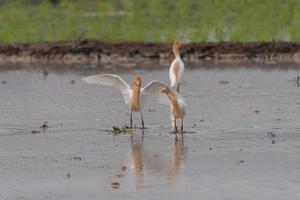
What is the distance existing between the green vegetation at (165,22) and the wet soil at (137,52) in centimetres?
155

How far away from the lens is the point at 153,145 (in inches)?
518

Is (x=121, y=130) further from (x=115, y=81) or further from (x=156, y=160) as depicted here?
(x=156, y=160)

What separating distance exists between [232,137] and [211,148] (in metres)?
0.90

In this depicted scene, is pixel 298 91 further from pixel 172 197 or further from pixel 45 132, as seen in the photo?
pixel 172 197

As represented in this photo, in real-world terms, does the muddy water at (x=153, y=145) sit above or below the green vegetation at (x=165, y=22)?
below

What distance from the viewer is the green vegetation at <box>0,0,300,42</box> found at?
26578mm

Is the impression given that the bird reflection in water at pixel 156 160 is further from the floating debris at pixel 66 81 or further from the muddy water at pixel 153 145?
the floating debris at pixel 66 81

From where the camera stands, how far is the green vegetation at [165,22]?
2658 centimetres

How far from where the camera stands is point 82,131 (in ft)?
47.3

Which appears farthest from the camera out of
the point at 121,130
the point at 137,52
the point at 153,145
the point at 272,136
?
the point at 137,52

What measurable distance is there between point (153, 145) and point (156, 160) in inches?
44.0

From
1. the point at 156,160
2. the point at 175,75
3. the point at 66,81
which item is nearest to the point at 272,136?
the point at 156,160

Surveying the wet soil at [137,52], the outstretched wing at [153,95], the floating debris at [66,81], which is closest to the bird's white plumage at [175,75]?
the outstretched wing at [153,95]

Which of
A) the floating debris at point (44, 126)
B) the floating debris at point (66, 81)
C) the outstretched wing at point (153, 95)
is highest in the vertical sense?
the floating debris at point (66, 81)
